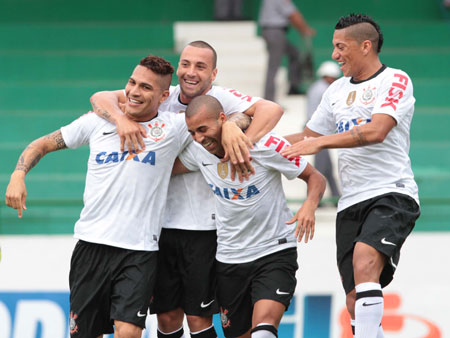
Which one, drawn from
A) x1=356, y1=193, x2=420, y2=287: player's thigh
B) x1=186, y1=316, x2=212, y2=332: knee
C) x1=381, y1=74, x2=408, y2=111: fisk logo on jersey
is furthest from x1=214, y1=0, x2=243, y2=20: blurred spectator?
x1=356, y1=193, x2=420, y2=287: player's thigh

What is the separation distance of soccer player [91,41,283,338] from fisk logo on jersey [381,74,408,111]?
2.22 feet

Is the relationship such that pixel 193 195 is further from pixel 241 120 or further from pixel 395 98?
pixel 395 98

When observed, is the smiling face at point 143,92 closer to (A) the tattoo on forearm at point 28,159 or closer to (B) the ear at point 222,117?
(B) the ear at point 222,117

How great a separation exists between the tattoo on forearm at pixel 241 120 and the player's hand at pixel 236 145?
15 cm

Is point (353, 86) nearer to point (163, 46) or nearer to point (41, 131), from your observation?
point (41, 131)

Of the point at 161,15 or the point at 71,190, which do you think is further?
the point at 161,15

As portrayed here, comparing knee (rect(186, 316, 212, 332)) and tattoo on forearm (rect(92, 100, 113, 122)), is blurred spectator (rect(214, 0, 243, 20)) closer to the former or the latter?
tattoo on forearm (rect(92, 100, 113, 122))

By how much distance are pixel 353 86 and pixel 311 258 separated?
7.99 feet

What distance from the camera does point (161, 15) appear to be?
1329 cm

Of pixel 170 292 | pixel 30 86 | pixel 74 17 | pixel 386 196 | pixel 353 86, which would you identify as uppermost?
pixel 74 17

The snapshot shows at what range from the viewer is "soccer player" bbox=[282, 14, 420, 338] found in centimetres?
487

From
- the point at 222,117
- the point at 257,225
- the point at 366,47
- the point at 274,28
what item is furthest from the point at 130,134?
the point at 274,28

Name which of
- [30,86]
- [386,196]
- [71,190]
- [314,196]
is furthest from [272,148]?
[30,86]

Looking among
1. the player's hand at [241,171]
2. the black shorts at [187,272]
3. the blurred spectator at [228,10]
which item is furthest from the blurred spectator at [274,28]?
the player's hand at [241,171]
